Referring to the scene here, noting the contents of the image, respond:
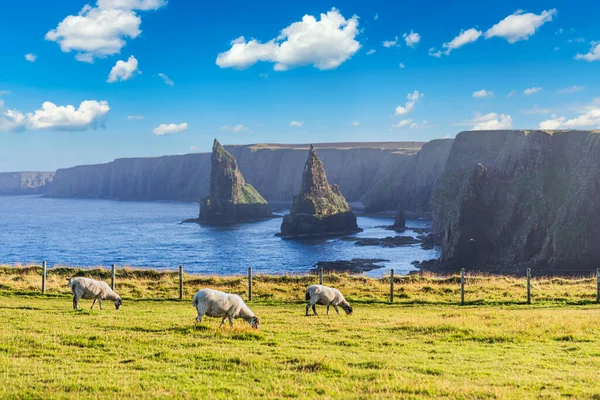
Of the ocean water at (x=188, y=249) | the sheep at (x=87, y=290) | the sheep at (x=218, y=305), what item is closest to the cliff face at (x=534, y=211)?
the ocean water at (x=188, y=249)

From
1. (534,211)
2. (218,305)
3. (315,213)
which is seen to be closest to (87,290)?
(218,305)

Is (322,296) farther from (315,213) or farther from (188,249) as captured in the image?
(315,213)

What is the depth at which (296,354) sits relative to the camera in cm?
1525

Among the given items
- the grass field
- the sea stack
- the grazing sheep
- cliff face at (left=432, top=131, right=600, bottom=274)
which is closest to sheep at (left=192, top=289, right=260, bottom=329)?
the grass field

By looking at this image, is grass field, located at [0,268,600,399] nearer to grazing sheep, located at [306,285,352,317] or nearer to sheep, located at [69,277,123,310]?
sheep, located at [69,277,123,310]

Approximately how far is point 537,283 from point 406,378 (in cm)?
3135

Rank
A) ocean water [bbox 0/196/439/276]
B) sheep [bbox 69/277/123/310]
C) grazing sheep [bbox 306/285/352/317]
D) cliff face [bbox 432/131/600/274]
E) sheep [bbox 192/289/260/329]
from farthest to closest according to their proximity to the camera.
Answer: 1. ocean water [bbox 0/196/439/276]
2. cliff face [bbox 432/131/600/274]
3. grazing sheep [bbox 306/285/352/317]
4. sheep [bbox 69/277/123/310]
5. sheep [bbox 192/289/260/329]

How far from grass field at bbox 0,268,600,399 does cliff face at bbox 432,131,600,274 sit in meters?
80.0

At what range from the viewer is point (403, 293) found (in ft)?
111

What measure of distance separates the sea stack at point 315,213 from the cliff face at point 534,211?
60.3 meters

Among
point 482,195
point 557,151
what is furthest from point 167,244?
point 557,151

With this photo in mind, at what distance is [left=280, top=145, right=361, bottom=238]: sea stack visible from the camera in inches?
6875

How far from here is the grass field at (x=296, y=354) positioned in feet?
37.8

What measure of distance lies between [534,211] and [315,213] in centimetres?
8132
